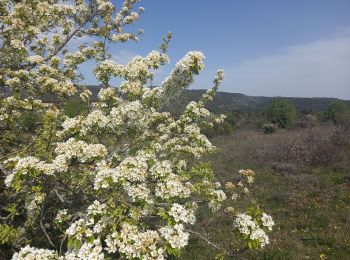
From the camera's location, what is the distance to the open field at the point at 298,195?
11828mm

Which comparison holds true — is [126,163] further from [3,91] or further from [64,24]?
[64,24]

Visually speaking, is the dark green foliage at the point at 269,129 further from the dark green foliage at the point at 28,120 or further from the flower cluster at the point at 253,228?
the flower cluster at the point at 253,228

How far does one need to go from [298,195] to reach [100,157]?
14.8 meters

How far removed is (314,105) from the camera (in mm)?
198250

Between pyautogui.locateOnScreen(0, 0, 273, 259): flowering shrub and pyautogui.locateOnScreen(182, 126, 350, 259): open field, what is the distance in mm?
1706

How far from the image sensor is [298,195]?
1800cm

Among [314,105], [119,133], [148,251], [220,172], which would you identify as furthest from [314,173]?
[314,105]

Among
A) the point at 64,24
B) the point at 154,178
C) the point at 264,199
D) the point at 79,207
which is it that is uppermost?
the point at 64,24

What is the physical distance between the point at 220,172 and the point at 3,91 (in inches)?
651

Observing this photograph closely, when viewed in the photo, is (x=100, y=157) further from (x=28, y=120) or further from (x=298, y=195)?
(x=298, y=195)

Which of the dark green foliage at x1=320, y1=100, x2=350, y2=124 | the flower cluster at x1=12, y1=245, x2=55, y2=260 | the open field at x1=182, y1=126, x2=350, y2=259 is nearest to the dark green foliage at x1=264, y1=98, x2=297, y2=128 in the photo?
the dark green foliage at x1=320, y1=100, x2=350, y2=124

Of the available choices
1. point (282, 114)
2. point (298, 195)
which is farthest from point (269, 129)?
point (298, 195)

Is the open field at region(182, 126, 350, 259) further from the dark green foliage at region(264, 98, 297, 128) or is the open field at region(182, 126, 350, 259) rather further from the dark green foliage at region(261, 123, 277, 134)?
the dark green foliage at region(264, 98, 297, 128)

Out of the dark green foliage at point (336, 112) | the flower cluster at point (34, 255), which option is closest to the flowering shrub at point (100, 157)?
the flower cluster at point (34, 255)
